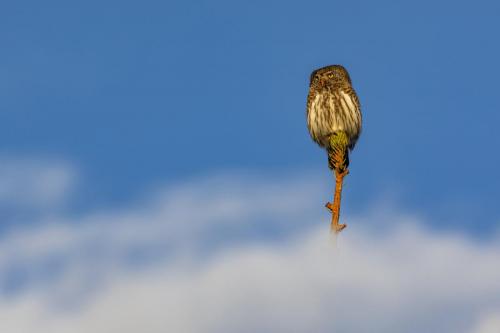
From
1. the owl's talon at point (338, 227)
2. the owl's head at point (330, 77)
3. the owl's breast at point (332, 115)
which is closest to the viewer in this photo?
the owl's talon at point (338, 227)

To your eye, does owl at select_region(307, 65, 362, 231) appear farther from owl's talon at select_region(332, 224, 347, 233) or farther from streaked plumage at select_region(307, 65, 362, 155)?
owl's talon at select_region(332, 224, 347, 233)

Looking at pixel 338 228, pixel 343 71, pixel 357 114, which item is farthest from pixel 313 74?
pixel 338 228

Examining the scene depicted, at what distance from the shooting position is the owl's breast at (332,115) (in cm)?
1488

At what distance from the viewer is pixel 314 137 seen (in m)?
15.2

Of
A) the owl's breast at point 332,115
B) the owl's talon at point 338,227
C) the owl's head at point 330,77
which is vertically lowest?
the owl's talon at point 338,227

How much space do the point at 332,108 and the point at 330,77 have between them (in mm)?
1234

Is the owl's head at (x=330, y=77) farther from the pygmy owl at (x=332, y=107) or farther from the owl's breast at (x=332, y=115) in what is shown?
the owl's breast at (x=332, y=115)

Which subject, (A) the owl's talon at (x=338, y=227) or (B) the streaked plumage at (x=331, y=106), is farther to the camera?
(B) the streaked plumage at (x=331, y=106)

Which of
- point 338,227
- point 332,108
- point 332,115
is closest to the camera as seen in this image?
point 338,227

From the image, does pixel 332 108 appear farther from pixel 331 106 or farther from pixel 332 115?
pixel 332 115

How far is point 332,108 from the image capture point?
15078mm

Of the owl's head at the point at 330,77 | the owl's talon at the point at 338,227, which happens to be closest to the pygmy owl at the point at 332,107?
the owl's head at the point at 330,77

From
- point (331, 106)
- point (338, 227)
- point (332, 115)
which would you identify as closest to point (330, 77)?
point (331, 106)

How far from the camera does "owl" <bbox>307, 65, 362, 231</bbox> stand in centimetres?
1488
